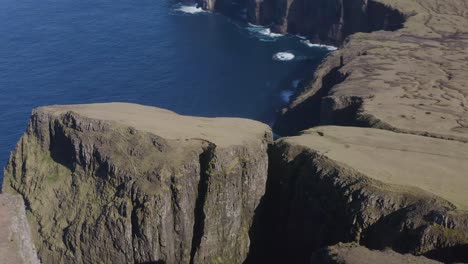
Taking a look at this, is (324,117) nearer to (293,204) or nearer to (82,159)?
(293,204)

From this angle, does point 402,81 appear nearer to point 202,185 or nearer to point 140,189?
point 202,185

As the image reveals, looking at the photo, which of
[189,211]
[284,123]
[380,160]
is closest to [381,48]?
[284,123]

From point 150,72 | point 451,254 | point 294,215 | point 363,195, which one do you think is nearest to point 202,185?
point 294,215

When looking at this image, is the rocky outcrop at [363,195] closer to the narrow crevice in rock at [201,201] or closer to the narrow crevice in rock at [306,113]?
the narrow crevice in rock at [201,201]

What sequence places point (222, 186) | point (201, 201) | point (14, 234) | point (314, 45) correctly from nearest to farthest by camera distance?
point (14, 234) → point (222, 186) → point (201, 201) → point (314, 45)

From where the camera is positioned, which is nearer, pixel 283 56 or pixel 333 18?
pixel 283 56

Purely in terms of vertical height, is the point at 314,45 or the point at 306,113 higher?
the point at 314,45

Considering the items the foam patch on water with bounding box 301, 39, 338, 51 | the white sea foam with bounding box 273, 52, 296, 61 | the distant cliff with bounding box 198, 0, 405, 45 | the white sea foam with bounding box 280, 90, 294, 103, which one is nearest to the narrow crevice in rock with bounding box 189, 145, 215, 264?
the white sea foam with bounding box 280, 90, 294, 103

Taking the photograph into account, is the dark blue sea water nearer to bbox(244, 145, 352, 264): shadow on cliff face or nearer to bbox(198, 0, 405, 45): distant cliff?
bbox(198, 0, 405, 45): distant cliff
